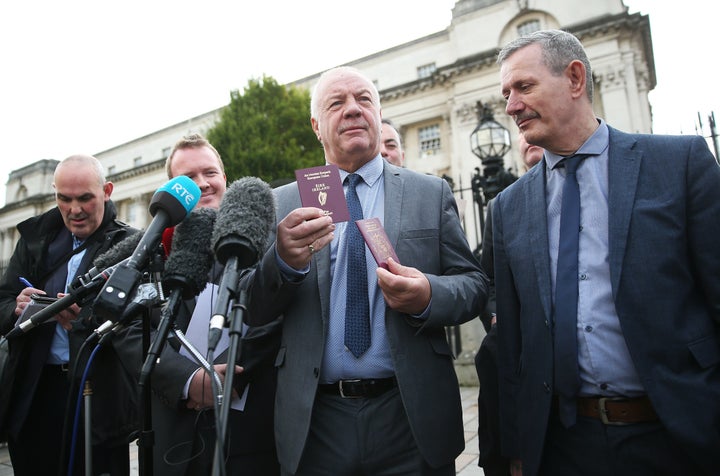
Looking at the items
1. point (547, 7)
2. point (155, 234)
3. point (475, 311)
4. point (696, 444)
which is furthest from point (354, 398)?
point (547, 7)

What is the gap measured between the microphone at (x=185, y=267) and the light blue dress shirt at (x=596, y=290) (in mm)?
1549

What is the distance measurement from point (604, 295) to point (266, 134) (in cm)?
2073

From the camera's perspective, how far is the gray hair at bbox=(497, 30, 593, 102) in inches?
84.8

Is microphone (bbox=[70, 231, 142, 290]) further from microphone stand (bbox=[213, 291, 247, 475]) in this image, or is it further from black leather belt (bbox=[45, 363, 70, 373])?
black leather belt (bbox=[45, 363, 70, 373])

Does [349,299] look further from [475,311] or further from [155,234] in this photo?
[155,234]

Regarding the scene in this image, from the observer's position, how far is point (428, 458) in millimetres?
1861

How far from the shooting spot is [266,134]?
21.2 metres

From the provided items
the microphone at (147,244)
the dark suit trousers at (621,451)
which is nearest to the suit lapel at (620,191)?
the dark suit trousers at (621,451)

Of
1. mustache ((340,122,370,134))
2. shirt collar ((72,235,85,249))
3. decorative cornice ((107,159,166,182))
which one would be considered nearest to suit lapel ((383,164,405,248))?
mustache ((340,122,370,134))

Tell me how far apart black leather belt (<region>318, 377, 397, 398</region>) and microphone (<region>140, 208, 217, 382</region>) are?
0.81m

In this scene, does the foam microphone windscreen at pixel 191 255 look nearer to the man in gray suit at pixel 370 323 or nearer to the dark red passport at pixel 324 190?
the man in gray suit at pixel 370 323

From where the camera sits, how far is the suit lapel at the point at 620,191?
1829 millimetres

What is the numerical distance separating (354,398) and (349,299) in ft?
1.49

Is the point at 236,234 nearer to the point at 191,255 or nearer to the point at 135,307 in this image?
the point at 191,255
